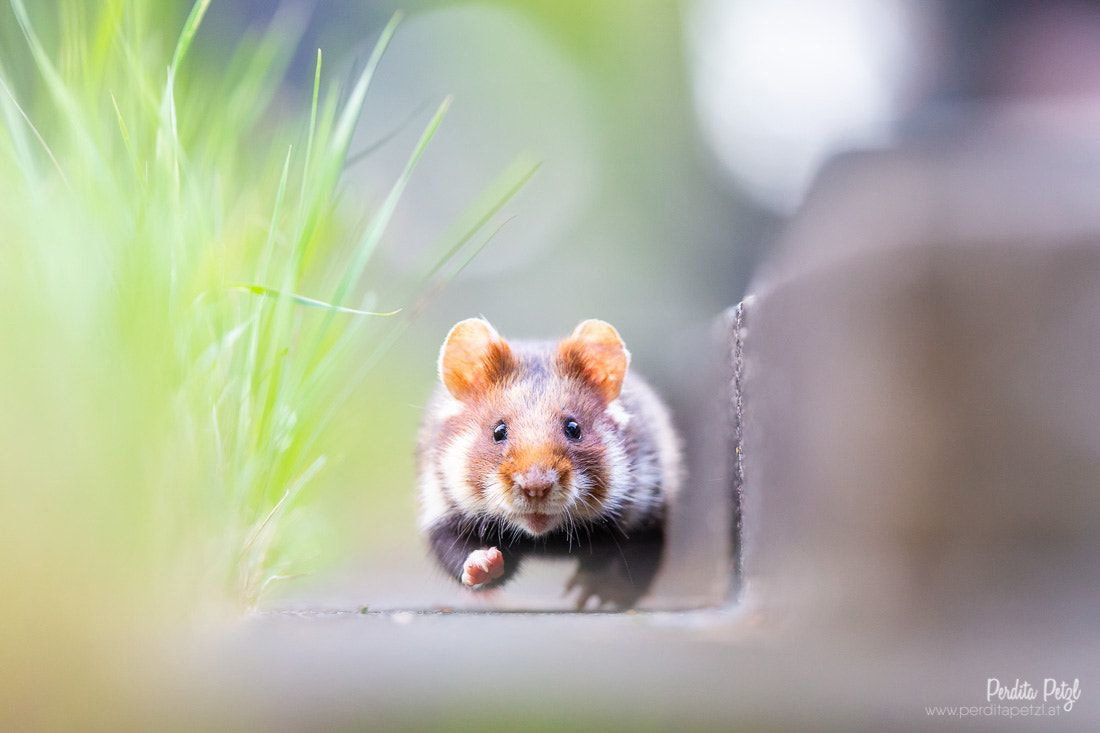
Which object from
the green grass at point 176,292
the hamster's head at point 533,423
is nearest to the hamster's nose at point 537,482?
the hamster's head at point 533,423

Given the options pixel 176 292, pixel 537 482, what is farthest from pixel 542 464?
pixel 176 292

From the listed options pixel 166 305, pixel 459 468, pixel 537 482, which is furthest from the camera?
pixel 459 468

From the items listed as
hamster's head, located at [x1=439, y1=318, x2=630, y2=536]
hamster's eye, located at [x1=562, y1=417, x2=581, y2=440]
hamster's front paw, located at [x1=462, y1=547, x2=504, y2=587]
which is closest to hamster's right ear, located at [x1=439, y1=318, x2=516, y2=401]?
hamster's head, located at [x1=439, y1=318, x2=630, y2=536]

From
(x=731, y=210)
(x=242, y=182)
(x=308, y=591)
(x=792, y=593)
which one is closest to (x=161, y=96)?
(x=242, y=182)

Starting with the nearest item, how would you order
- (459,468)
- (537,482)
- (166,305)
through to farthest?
(166,305)
(537,482)
(459,468)

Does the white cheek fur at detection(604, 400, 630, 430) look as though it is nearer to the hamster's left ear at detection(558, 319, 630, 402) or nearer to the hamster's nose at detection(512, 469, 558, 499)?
the hamster's left ear at detection(558, 319, 630, 402)

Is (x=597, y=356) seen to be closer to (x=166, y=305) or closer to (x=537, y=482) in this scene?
(x=537, y=482)

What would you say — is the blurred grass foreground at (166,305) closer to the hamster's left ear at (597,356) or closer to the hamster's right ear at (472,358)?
the hamster's right ear at (472,358)
